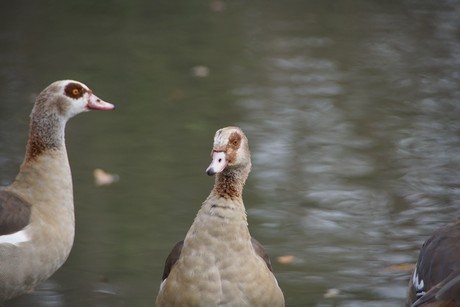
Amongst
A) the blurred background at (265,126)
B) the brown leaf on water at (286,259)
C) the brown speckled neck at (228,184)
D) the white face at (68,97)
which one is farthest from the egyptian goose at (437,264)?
the white face at (68,97)

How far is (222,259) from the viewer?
17.2 ft

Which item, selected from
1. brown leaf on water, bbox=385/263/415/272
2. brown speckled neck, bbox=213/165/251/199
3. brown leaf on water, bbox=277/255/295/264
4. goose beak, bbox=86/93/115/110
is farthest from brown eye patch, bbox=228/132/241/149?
brown leaf on water, bbox=385/263/415/272

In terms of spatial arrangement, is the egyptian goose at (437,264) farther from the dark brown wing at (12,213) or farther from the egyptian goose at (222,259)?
the dark brown wing at (12,213)

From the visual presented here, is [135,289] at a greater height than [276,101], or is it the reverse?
[276,101]

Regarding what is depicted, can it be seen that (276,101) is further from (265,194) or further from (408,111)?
(265,194)

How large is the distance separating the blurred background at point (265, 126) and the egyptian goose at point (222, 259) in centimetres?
103

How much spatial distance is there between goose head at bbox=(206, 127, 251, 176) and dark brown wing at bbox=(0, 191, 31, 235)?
122 cm

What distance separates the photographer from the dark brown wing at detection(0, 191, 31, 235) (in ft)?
18.8

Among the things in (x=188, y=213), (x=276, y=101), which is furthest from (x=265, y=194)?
(x=276, y=101)

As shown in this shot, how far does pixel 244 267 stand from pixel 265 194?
283 centimetres

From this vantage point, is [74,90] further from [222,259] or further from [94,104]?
[222,259]

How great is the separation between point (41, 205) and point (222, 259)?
4.23 ft

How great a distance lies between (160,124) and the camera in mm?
9617

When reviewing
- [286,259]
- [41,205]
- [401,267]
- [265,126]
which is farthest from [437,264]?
[265,126]
